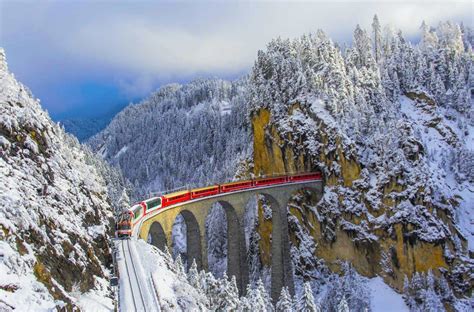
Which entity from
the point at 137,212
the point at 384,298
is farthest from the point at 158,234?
the point at 384,298

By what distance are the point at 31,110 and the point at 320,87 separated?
50.7 metres

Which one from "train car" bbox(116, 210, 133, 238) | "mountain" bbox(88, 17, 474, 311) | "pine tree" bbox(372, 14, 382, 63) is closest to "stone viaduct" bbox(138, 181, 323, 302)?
"train car" bbox(116, 210, 133, 238)

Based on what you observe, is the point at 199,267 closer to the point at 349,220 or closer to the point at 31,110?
the point at 349,220

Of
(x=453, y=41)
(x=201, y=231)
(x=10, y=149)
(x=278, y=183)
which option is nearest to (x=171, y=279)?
(x=10, y=149)

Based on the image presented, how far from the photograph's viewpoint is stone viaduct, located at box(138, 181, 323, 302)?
1657 inches

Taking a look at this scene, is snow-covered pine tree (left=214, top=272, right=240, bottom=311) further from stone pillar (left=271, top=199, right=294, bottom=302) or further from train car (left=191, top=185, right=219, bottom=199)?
stone pillar (left=271, top=199, right=294, bottom=302)

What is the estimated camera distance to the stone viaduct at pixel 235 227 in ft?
138

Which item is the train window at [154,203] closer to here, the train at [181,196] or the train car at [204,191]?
the train at [181,196]

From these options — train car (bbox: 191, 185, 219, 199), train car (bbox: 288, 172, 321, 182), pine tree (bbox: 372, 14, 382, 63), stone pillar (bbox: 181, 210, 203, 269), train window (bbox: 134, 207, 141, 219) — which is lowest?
stone pillar (bbox: 181, 210, 203, 269)

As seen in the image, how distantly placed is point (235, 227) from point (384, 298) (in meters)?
22.2

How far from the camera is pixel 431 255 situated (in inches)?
2053

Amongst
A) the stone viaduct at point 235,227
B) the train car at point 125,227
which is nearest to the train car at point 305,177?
the stone viaduct at point 235,227

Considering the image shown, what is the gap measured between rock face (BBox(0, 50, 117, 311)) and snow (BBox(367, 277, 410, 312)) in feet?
133

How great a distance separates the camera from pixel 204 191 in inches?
1875
